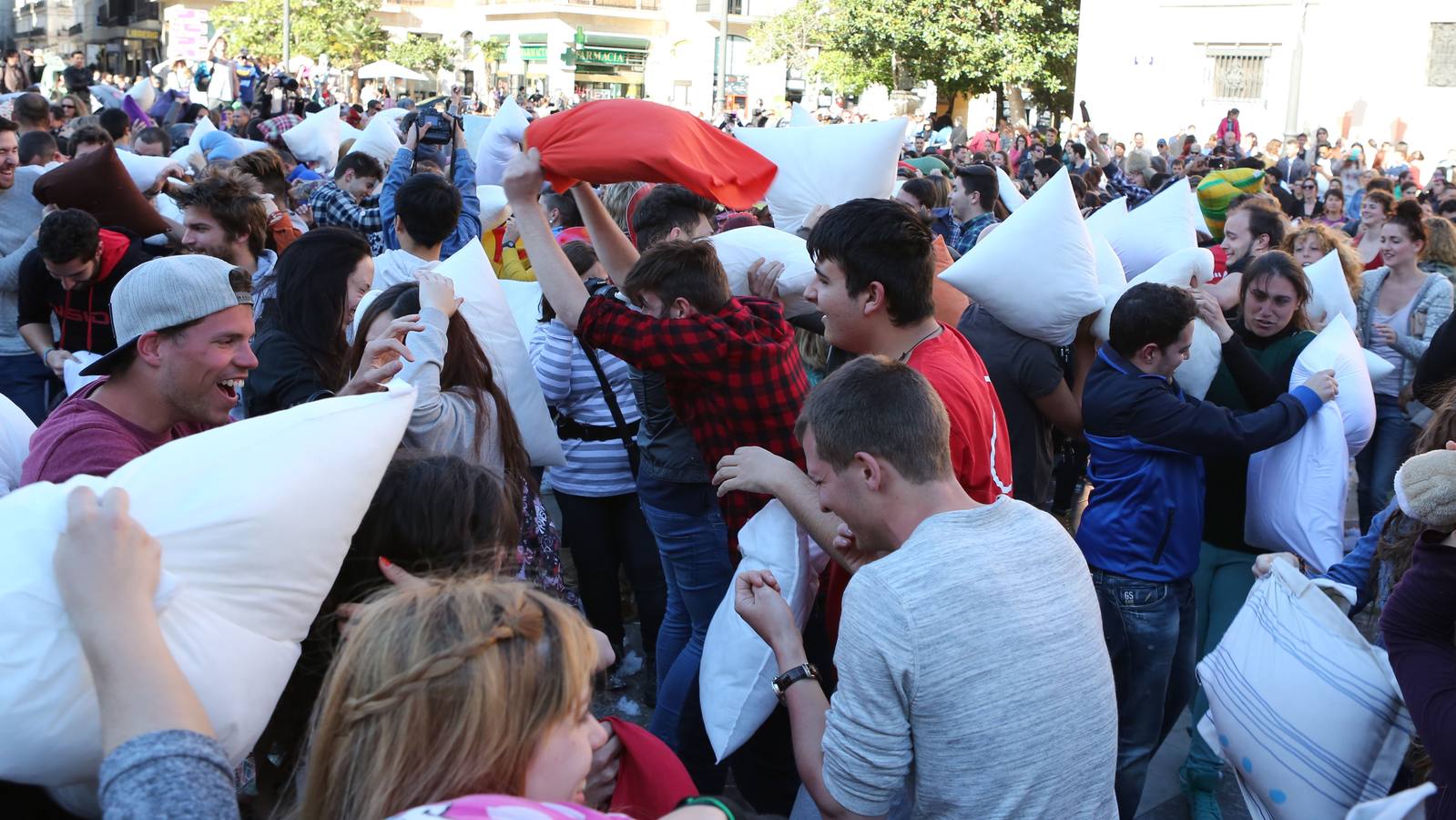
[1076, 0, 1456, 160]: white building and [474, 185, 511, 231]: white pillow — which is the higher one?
[1076, 0, 1456, 160]: white building

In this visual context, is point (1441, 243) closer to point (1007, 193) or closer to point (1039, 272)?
point (1007, 193)

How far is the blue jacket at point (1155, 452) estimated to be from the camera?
127 inches

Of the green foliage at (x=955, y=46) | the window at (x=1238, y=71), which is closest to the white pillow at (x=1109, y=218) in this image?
the window at (x=1238, y=71)

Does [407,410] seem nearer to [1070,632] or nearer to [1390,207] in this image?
[1070,632]

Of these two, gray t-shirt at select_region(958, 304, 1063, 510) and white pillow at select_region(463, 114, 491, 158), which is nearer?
gray t-shirt at select_region(958, 304, 1063, 510)

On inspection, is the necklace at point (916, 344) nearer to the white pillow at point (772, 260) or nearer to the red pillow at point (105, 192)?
the white pillow at point (772, 260)

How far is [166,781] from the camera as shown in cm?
129

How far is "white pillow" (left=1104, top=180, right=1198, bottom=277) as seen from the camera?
5.18 meters

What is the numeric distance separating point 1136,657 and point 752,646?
54.0 inches

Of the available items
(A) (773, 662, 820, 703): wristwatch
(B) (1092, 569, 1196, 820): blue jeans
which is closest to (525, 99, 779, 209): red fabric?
(B) (1092, 569, 1196, 820): blue jeans

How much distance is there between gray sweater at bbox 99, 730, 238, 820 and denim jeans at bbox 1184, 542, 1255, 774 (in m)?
3.02

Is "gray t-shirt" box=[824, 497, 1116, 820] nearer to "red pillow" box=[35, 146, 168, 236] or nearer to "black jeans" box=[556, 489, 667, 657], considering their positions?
"black jeans" box=[556, 489, 667, 657]

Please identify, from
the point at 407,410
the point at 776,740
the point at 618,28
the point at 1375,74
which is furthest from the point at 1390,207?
the point at 618,28

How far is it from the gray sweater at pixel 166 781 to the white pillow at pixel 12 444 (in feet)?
4.66
